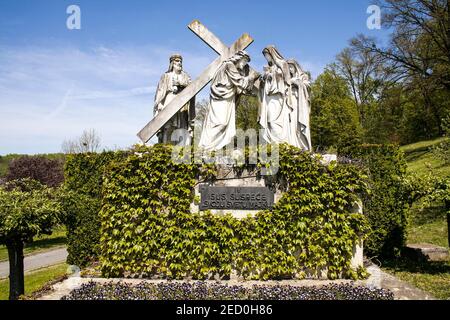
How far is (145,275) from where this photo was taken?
6.93 m

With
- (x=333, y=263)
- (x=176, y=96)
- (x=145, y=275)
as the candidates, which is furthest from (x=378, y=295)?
(x=176, y=96)

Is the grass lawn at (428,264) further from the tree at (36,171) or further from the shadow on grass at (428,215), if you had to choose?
the tree at (36,171)

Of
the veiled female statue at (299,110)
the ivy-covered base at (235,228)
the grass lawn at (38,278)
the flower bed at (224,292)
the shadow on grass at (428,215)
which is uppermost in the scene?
the veiled female statue at (299,110)

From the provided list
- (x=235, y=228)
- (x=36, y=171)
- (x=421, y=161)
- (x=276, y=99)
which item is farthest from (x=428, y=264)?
(x=36, y=171)

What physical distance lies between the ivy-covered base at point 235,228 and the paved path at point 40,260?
21.3 feet

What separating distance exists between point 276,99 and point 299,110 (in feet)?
1.77

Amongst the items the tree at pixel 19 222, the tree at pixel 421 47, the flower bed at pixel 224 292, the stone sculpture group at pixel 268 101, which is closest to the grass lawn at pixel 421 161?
the tree at pixel 421 47

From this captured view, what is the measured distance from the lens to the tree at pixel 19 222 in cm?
661

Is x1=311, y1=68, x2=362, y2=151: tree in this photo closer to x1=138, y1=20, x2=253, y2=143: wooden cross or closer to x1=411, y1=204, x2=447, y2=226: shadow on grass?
x1=411, y1=204, x2=447, y2=226: shadow on grass

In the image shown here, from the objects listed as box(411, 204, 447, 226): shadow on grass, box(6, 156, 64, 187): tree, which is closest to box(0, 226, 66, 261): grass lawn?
box(6, 156, 64, 187): tree

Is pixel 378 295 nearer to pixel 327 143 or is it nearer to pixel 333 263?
pixel 333 263

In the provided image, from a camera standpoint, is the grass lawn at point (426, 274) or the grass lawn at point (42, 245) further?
the grass lawn at point (42, 245)

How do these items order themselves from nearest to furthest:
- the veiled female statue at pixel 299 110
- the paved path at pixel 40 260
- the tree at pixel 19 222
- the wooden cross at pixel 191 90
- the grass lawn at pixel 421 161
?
the tree at pixel 19 222, the veiled female statue at pixel 299 110, the wooden cross at pixel 191 90, the paved path at pixel 40 260, the grass lawn at pixel 421 161
